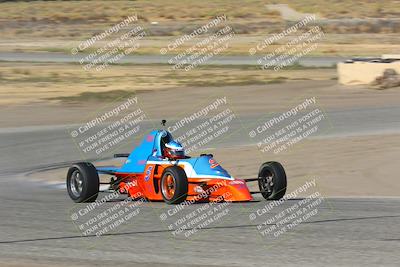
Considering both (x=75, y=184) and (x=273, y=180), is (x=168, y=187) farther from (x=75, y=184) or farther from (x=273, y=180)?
(x=75, y=184)

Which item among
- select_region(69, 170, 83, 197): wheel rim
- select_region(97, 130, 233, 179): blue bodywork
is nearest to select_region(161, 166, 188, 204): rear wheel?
select_region(97, 130, 233, 179): blue bodywork

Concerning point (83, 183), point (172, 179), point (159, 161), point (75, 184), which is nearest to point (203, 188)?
point (172, 179)

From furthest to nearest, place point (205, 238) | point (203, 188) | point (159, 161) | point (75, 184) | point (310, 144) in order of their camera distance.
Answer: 1. point (310, 144)
2. point (75, 184)
3. point (159, 161)
4. point (203, 188)
5. point (205, 238)

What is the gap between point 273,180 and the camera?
1500 cm

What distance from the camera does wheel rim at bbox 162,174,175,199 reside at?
14873 millimetres

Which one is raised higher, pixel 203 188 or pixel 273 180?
pixel 203 188

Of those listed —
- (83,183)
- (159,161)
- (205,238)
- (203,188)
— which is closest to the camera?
(205,238)

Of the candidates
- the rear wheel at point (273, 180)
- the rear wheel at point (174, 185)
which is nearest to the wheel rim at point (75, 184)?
the rear wheel at point (174, 185)

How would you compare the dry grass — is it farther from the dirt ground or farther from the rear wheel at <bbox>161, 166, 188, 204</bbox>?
the rear wheel at <bbox>161, 166, 188, 204</bbox>

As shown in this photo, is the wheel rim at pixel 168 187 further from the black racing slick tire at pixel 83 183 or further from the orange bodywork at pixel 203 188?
the black racing slick tire at pixel 83 183

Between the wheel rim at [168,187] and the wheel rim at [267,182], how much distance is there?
1.38m

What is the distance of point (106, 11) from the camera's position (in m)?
112

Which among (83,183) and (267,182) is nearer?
(267,182)

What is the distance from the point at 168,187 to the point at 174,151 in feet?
2.11
